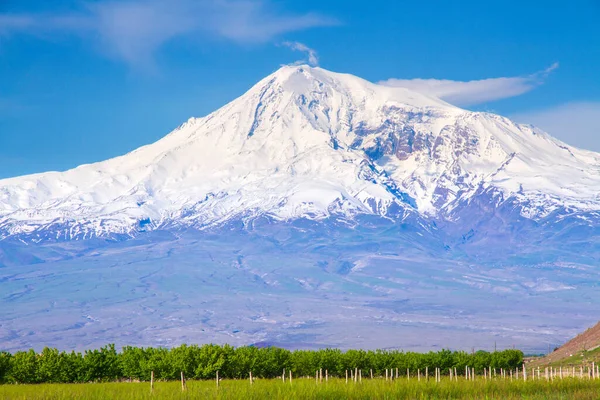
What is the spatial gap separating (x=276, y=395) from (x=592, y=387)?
1634cm

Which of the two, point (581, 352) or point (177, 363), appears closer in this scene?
point (177, 363)

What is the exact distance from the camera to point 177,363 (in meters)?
62.5

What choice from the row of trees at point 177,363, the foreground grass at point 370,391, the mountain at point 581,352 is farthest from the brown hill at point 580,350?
the foreground grass at point 370,391

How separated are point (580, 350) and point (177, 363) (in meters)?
44.5

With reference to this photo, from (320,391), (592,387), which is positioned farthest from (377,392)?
(592,387)

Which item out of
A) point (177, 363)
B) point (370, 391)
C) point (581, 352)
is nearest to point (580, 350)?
point (581, 352)

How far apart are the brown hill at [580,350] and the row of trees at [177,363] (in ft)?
55.5

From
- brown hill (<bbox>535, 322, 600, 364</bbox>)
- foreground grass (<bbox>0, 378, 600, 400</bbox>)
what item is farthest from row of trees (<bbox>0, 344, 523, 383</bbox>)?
foreground grass (<bbox>0, 378, 600, 400</bbox>)

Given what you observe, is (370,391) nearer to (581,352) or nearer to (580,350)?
(581,352)

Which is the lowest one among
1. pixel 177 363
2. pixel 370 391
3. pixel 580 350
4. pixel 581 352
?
pixel 370 391

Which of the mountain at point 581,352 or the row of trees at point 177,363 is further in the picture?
the mountain at point 581,352

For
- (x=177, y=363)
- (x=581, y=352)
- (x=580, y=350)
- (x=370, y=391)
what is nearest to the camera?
(x=370, y=391)

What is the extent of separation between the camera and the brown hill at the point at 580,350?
8221cm

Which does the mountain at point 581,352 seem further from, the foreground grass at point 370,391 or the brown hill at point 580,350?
the foreground grass at point 370,391
